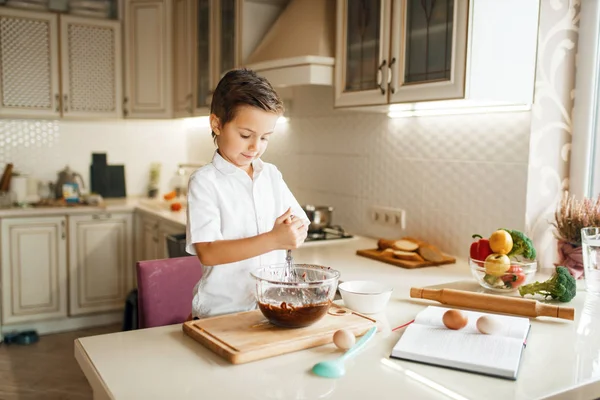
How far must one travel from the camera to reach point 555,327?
52.7 inches

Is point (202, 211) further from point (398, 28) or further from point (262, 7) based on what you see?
point (262, 7)

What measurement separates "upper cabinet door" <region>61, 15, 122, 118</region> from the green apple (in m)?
3.26

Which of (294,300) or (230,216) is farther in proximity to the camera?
(230,216)

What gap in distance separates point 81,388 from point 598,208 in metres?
2.59

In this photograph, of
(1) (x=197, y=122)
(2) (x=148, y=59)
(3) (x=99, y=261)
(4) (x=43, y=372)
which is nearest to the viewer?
(4) (x=43, y=372)

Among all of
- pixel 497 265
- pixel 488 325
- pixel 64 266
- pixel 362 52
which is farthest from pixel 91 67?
pixel 488 325

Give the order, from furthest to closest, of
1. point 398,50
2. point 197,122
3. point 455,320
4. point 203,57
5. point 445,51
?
point 197,122
point 203,57
point 398,50
point 445,51
point 455,320

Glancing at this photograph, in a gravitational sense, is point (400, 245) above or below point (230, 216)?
below

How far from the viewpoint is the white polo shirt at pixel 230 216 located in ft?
4.61

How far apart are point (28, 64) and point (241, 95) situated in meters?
3.17

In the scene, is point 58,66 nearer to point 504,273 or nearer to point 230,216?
point 230,216

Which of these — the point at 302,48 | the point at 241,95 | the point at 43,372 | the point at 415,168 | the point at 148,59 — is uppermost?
the point at 148,59

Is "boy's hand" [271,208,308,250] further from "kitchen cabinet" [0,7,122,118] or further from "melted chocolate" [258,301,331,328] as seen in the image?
"kitchen cabinet" [0,7,122,118]

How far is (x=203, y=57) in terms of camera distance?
144 inches
